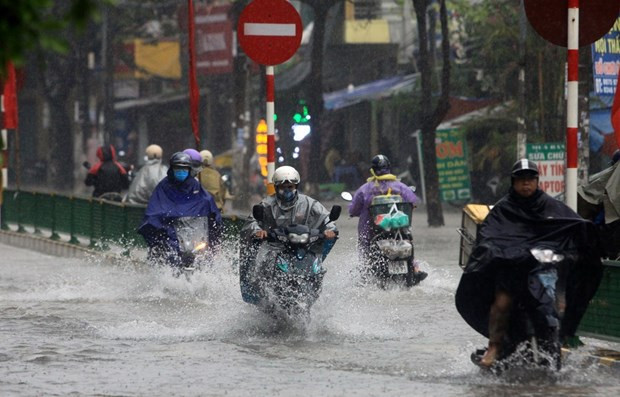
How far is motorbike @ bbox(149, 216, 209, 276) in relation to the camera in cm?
1541

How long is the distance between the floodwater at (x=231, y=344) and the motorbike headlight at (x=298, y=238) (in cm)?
61

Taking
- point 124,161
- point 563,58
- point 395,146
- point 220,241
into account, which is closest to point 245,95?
point 563,58

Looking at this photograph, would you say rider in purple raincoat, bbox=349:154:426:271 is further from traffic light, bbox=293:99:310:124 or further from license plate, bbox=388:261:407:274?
traffic light, bbox=293:99:310:124

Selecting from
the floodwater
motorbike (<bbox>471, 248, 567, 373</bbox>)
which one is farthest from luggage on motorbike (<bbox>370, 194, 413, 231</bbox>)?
motorbike (<bbox>471, 248, 567, 373</bbox>)

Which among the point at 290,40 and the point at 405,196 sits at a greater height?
the point at 290,40

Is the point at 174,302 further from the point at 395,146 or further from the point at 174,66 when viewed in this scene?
the point at 174,66

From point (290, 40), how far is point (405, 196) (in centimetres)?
253

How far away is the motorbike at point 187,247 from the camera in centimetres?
Answer: 1541

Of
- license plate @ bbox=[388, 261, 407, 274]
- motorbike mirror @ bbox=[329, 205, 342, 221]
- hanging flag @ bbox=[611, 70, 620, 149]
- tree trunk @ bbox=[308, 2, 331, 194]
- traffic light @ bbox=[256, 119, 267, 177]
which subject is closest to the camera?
hanging flag @ bbox=[611, 70, 620, 149]

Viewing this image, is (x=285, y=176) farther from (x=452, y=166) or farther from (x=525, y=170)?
(x=452, y=166)

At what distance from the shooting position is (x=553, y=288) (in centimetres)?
889

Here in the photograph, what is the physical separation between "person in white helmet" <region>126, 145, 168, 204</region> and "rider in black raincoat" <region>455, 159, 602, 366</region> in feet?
32.1

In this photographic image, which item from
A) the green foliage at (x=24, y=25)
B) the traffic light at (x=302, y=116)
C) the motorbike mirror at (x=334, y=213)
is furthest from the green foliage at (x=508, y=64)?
the green foliage at (x=24, y=25)

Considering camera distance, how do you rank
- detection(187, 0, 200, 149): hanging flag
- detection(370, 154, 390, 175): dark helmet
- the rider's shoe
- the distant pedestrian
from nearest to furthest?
1. detection(370, 154, 390, 175): dark helmet
2. the rider's shoe
3. detection(187, 0, 200, 149): hanging flag
4. the distant pedestrian
